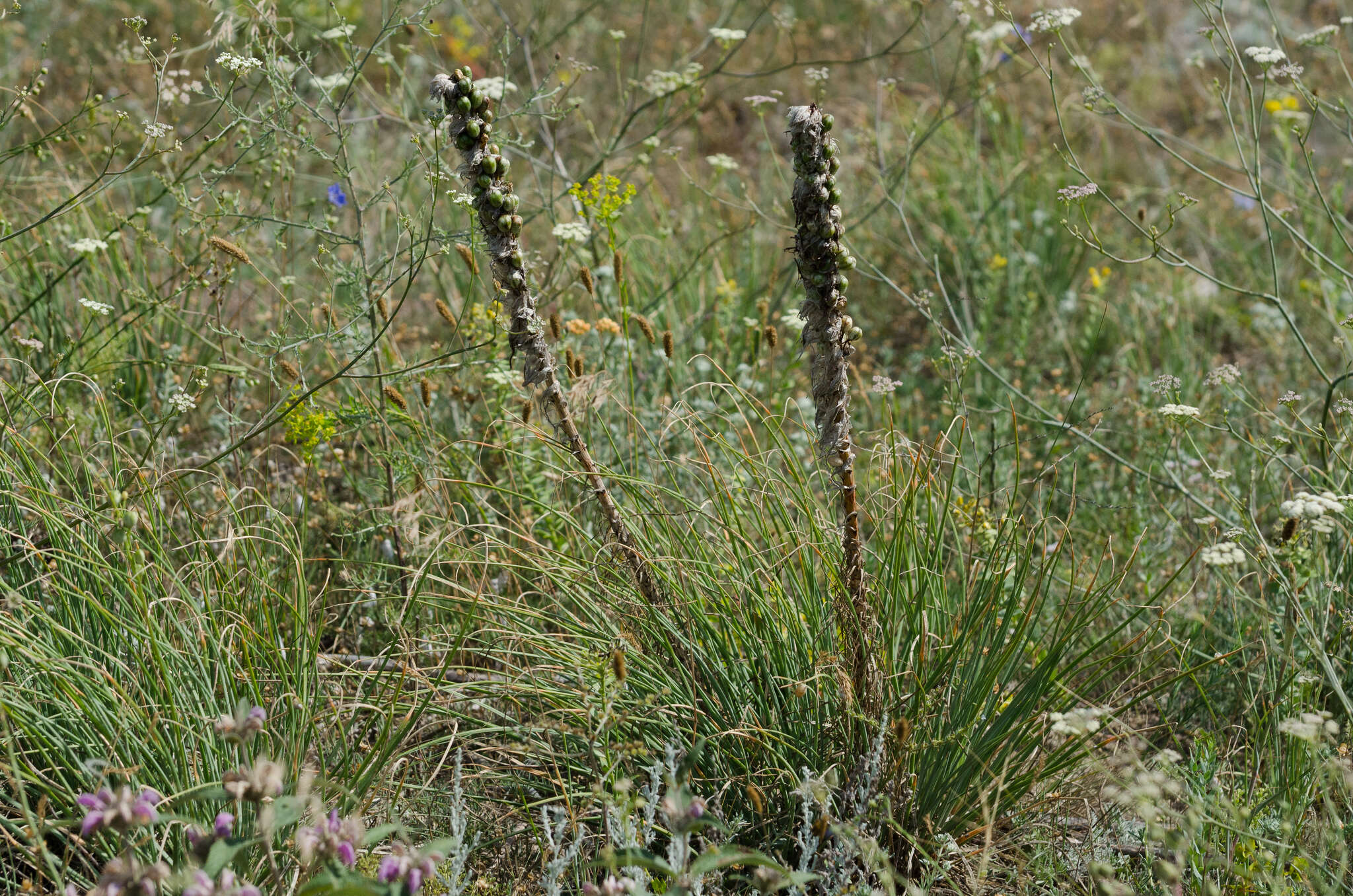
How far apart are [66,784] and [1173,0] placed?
8940 millimetres

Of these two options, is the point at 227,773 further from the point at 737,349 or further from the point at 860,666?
the point at 737,349

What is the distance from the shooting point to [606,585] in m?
2.09

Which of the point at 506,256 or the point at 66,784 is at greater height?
the point at 506,256

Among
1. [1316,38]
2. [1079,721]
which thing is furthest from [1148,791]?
[1316,38]

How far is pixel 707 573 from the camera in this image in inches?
83.8

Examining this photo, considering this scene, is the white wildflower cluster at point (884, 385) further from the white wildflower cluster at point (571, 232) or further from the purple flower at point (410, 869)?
the purple flower at point (410, 869)

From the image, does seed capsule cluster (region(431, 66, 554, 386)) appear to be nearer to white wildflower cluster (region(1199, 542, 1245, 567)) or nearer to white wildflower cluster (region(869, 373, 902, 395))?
white wildflower cluster (region(869, 373, 902, 395))

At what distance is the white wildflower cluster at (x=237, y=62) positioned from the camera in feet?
7.48

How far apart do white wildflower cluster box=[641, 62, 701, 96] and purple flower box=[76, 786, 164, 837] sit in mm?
2516

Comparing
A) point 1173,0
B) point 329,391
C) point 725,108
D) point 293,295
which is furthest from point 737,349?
point 1173,0

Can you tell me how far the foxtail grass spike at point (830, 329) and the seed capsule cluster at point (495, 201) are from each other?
471mm

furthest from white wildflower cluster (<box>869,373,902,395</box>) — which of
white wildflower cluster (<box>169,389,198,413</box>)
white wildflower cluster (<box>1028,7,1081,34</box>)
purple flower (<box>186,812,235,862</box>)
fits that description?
white wildflower cluster (<box>169,389,198,413</box>)

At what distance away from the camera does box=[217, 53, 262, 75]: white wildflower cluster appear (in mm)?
2281

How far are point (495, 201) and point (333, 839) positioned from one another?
1.00 m
